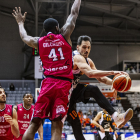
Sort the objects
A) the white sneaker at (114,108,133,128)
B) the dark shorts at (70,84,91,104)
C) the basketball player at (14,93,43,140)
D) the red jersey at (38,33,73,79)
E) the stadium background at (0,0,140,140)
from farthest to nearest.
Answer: the stadium background at (0,0,140,140)
the basketball player at (14,93,43,140)
the dark shorts at (70,84,91,104)
the white sneaker at (114,108,133,128)
the red jersey at (38,33,73,79)

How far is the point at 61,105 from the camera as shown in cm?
312

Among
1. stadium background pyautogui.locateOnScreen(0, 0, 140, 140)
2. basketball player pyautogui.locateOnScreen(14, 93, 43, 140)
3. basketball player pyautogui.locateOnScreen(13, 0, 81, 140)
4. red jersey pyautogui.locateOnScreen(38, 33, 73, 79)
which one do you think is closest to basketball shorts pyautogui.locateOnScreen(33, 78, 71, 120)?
basketball player pyautogui.locateOnScreen(13, 0, 81, 140)

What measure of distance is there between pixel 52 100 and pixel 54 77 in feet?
1.05

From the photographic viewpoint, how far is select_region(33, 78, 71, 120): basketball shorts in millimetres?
3096

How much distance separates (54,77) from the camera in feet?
10.6

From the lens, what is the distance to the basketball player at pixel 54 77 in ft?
10.2

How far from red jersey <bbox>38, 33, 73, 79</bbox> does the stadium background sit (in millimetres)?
15967

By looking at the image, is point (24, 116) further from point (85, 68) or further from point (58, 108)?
point (58, 108)

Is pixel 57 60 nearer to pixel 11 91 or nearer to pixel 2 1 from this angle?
pixel 11 91

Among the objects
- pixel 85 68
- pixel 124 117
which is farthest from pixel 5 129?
pixel 124 117

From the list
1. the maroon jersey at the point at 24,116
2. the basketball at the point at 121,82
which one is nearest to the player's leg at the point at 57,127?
the basketball at the point at 121,82

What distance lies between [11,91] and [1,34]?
216 inches

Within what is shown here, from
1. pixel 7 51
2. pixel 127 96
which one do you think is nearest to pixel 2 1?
pixel 7 51

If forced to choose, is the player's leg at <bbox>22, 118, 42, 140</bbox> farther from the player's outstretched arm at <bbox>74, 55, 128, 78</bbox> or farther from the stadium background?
the stadium background
